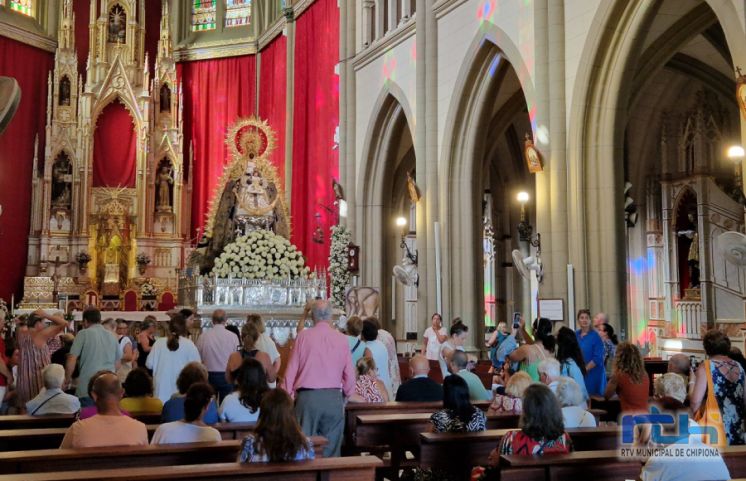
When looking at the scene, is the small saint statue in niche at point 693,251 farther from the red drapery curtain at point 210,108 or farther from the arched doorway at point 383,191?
the red drapery curtain at point 210,108

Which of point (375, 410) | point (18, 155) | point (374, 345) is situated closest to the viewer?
point (375, 410)

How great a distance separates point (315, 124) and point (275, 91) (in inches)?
162

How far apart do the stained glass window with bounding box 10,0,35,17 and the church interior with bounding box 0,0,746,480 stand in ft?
0.36

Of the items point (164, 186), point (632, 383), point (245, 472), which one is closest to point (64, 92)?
point (164, 186)

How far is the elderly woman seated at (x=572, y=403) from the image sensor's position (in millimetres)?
5438

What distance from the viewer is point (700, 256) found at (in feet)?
55.3

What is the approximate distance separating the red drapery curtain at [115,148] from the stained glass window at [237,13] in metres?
5.50

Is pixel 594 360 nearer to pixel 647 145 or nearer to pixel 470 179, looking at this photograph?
pixel 470 179

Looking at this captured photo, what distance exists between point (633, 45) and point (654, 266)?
26.9 ft

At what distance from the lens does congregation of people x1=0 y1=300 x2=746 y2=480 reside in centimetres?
435

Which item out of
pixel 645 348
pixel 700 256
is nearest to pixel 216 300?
pixel 645 348

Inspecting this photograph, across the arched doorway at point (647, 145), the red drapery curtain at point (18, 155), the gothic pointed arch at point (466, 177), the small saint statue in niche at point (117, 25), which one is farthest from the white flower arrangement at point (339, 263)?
the small saint statue in niche at point (117, 25)

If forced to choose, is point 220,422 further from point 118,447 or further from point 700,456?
point 700,456

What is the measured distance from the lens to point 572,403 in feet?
18.1
